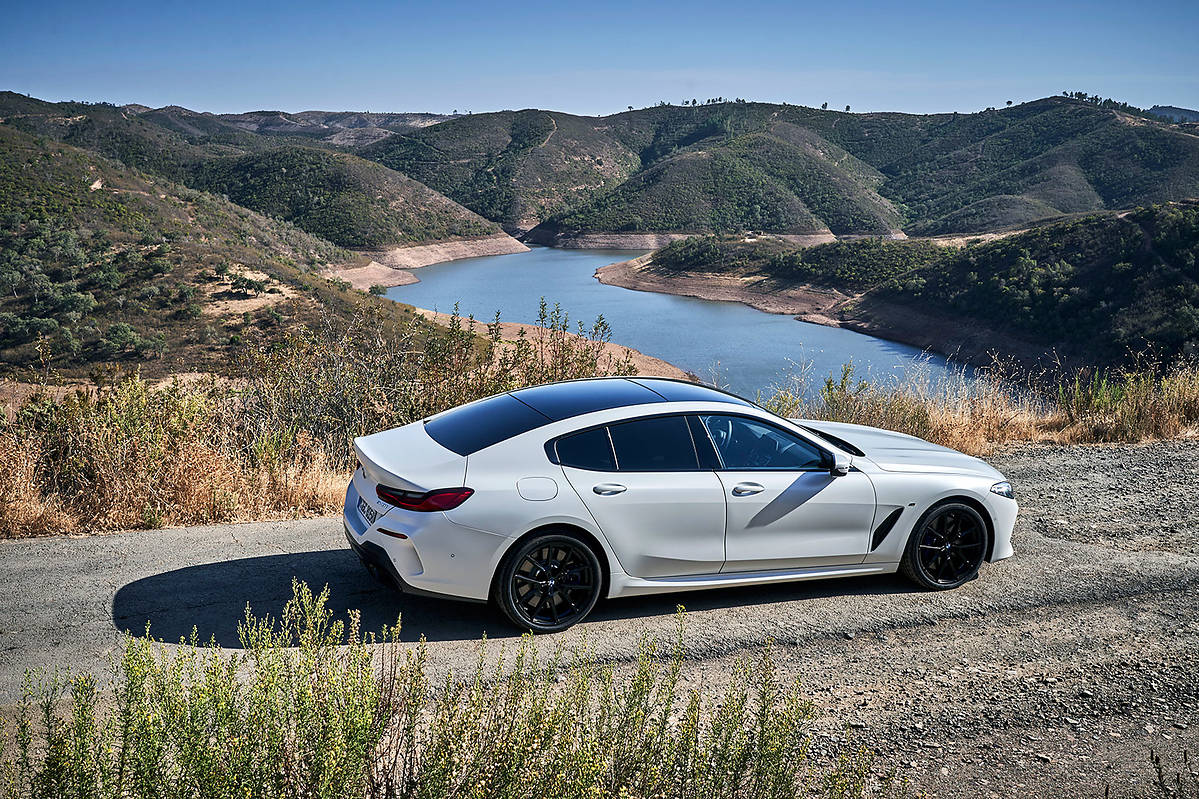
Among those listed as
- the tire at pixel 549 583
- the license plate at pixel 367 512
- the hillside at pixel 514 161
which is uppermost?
the hillside at pixel 514 161

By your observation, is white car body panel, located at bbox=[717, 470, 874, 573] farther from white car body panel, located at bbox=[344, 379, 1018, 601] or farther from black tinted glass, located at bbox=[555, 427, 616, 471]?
black tinted glass, located at bbox=[555, 427, 616, 471]

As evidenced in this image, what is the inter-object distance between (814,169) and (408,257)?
47.0 meters

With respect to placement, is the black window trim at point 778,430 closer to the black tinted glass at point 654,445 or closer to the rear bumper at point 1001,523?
the black tinted glass at point 654,445

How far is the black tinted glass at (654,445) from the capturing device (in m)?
5.38

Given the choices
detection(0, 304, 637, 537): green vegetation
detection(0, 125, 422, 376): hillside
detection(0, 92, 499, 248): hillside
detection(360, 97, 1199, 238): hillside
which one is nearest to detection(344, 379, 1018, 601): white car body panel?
detection(0, 304, 637, 537): green vegetation

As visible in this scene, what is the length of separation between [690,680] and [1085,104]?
127625 millimetres

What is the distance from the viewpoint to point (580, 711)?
3342mm

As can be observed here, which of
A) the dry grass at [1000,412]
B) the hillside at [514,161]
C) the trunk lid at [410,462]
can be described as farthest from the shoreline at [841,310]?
the hillside at [514,161]

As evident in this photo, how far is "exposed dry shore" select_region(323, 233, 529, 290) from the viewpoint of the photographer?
68938 millimetres

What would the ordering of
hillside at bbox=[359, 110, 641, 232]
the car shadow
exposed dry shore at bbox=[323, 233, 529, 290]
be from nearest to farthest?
the car shadow → exposed dry shore at bbox=[323, 233, 529, 290] → hillside at bbox=[359, 110, 641, 232]

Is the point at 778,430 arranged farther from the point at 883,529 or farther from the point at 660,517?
the point at 660,517

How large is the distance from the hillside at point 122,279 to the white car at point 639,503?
25045 mm

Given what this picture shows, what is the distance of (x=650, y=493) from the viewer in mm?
5289

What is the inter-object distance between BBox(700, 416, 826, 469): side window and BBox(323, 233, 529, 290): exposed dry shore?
58.3 metres
